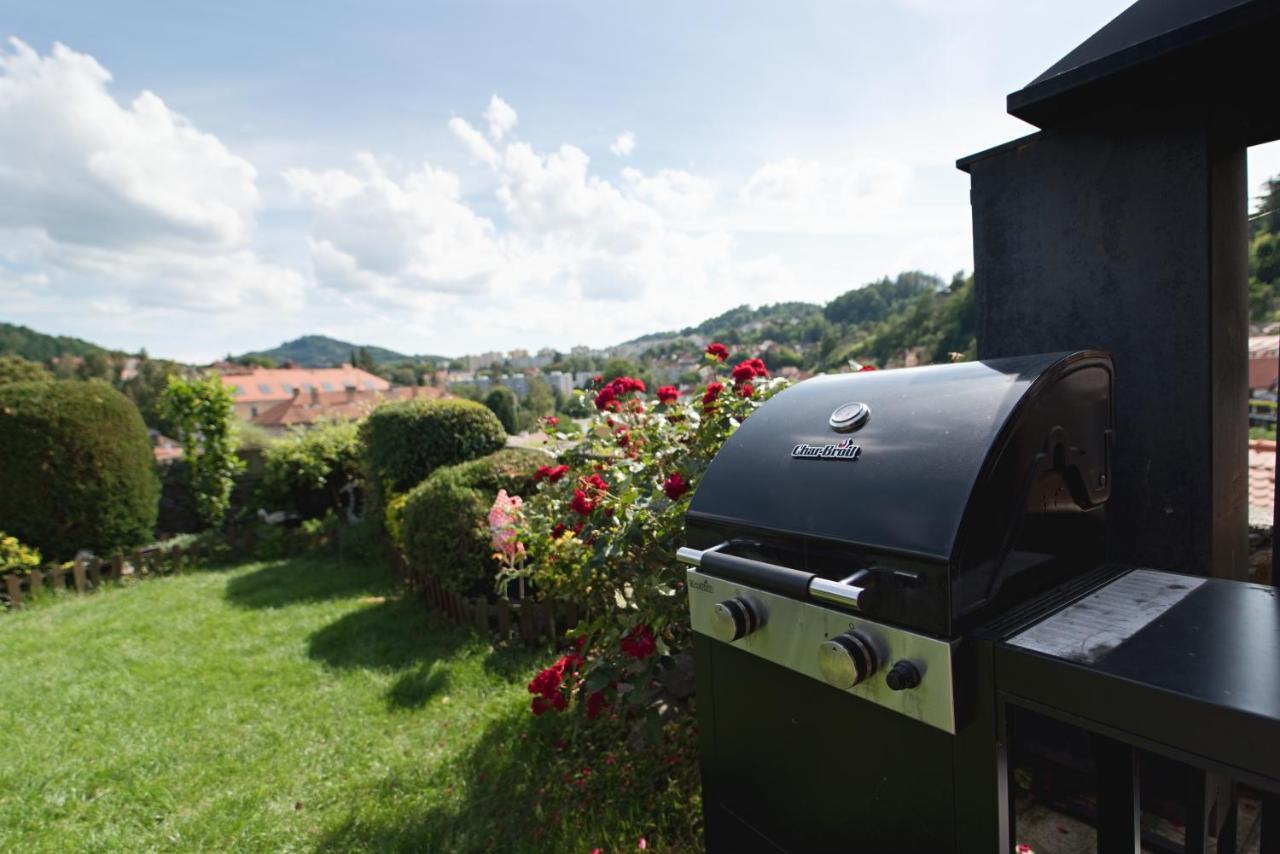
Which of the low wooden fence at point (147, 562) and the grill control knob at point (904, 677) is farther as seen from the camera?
the low wooden fence at point (147, 562)

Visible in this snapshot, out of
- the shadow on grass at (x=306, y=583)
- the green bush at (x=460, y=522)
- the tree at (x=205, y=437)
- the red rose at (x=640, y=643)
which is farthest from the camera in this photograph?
the tree at (x=205, y=437)

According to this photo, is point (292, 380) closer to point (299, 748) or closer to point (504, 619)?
point (504, 619)

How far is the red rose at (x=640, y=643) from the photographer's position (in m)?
2.16

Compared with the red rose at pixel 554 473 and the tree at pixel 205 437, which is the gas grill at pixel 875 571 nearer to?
the red rose at pixel 554 473

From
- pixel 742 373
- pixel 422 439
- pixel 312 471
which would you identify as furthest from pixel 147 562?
pixel 742 373

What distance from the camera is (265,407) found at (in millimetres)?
63969

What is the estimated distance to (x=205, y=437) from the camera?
8.34 metres

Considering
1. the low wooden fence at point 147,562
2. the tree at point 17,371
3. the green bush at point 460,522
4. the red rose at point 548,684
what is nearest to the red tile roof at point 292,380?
the tree at point 17,371

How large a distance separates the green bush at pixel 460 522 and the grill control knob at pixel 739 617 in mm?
3340

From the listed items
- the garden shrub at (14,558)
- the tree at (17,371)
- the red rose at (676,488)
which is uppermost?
the tree at (17,371)

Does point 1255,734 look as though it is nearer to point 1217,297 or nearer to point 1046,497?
point 1046,497

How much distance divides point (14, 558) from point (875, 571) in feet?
28.4

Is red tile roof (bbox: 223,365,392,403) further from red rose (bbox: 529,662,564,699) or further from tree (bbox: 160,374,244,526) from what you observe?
red rose (bbox: 529,662,564,699)

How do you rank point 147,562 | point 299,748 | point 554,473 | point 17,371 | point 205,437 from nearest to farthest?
1. point 554,473
2. point 299,748
3. point 147,562
4. point 205,437
5. point 17,371
